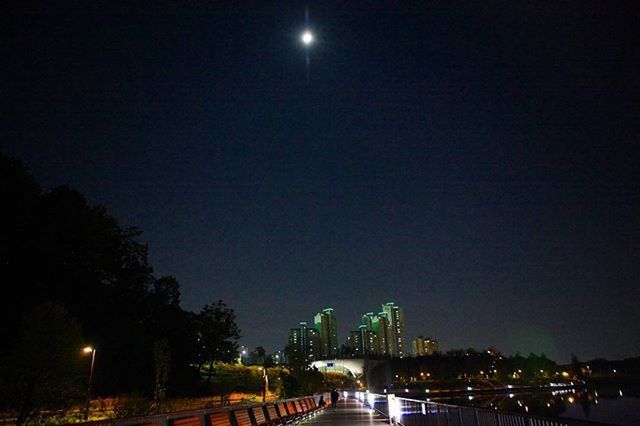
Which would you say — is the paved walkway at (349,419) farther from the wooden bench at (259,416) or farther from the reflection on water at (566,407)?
the reflection on water at (566,407)

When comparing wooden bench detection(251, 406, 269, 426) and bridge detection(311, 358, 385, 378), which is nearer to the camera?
wooden bench detection(251, 406, 269, 426)

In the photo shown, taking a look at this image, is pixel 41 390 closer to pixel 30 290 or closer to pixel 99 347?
pixel 30 290

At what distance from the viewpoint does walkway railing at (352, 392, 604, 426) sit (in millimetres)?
5525

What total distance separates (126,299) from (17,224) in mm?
22139

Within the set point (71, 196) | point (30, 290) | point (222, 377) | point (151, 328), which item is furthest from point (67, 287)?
point (222, 377)

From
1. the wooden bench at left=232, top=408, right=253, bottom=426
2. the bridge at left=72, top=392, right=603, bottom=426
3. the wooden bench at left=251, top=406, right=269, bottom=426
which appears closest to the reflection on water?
the bridge at left=72, top=392, right=603, bottom=426

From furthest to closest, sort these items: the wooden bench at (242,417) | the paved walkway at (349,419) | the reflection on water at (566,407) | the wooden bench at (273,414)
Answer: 1. the reflection on water at (566,407)
2. the paved walkway at (349,419)
3. the wooden bench at (273,414)
4. the wooden bench at (242,417)

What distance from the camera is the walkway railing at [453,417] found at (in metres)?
5.52

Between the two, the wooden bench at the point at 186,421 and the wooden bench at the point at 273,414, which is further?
the wooden bench at the point at 273,414

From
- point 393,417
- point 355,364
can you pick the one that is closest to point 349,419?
point 393,417

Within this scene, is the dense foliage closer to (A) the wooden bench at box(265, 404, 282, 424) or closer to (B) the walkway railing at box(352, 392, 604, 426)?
(A) the wooden bench at box(265, 404, 282, 424)

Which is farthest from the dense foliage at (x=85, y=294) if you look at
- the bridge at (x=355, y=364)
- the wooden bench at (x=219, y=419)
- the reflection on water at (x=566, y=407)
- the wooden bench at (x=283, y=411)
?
the bridge at (x=355, y=364)

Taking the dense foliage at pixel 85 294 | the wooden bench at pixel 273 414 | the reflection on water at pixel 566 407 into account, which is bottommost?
the reflection on water at pixel 566 407

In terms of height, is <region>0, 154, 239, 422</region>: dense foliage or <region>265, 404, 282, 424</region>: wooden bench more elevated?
<region>0, 154, 239, 422</region>: dense foliage
